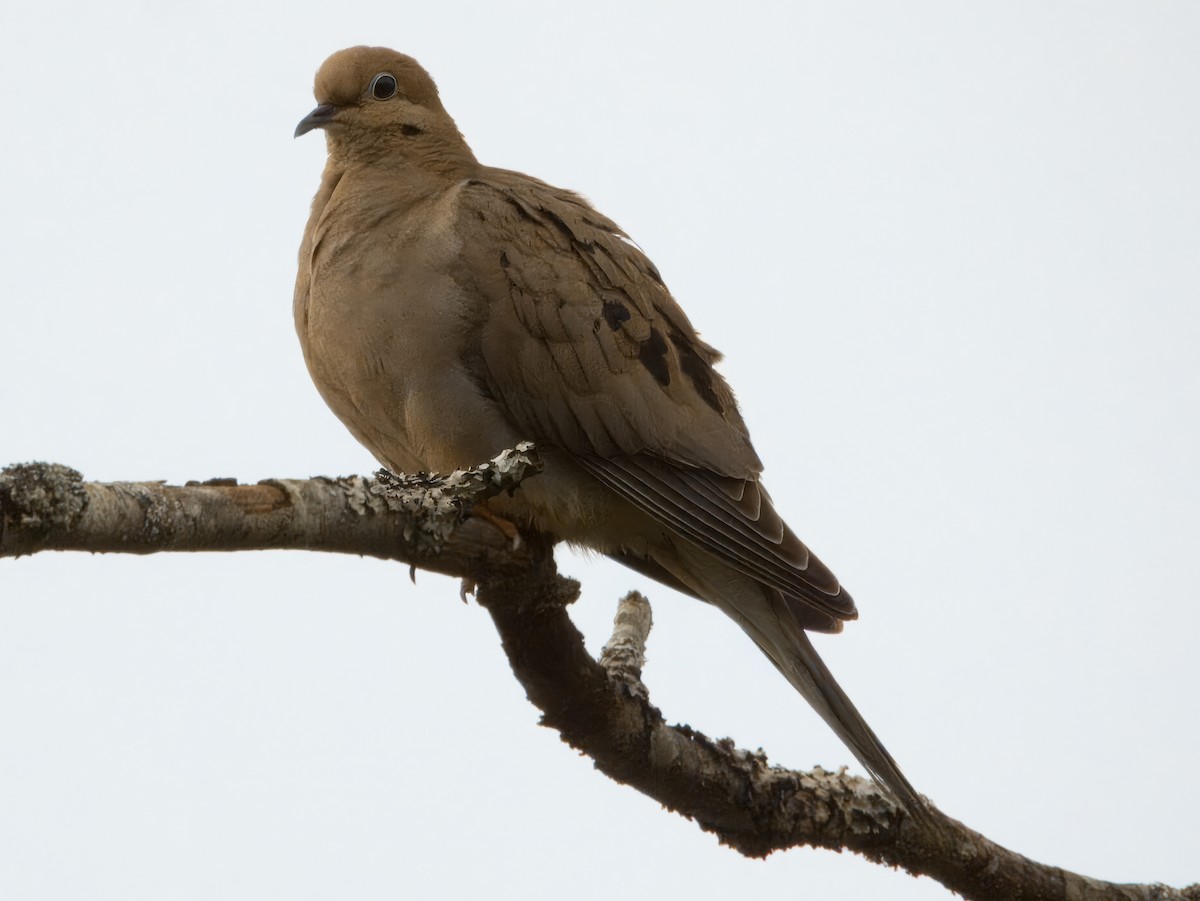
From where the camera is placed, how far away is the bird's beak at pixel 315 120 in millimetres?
5051

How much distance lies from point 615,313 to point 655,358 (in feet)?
0.63

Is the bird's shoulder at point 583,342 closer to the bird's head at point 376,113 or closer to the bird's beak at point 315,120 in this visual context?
the bird's head at point 376,113

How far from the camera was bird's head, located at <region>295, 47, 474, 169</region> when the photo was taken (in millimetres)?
5039

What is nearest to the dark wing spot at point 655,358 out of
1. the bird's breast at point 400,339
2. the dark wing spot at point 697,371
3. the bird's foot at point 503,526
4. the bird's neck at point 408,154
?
the dark wing spot at point 697,371

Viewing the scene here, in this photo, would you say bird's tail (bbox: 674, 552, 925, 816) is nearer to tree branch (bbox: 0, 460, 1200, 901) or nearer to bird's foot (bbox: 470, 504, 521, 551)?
tree branch (bbox: 0, 460, 1200, 901)

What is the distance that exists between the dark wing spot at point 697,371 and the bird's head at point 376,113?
1.10m

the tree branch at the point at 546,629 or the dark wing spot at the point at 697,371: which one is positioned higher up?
the dark wing spot at the point at 697,371

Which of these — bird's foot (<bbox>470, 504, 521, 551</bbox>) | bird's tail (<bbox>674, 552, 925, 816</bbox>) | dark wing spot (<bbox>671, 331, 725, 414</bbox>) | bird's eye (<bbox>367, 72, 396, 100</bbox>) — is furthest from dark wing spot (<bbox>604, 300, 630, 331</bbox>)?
bird's eye (<bbox>367, 72, 396, 100</bbox>)

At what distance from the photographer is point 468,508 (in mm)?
3211

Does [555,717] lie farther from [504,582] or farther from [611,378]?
[611,378]

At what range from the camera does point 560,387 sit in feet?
14.0

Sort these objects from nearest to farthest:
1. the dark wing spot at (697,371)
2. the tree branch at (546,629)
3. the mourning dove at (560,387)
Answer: the tree branch at (546,629)
the mourning dove at (560,387)
the dark wing spot at (697,371)

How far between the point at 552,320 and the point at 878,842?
1766 mm

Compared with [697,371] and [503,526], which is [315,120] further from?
[503,526]
